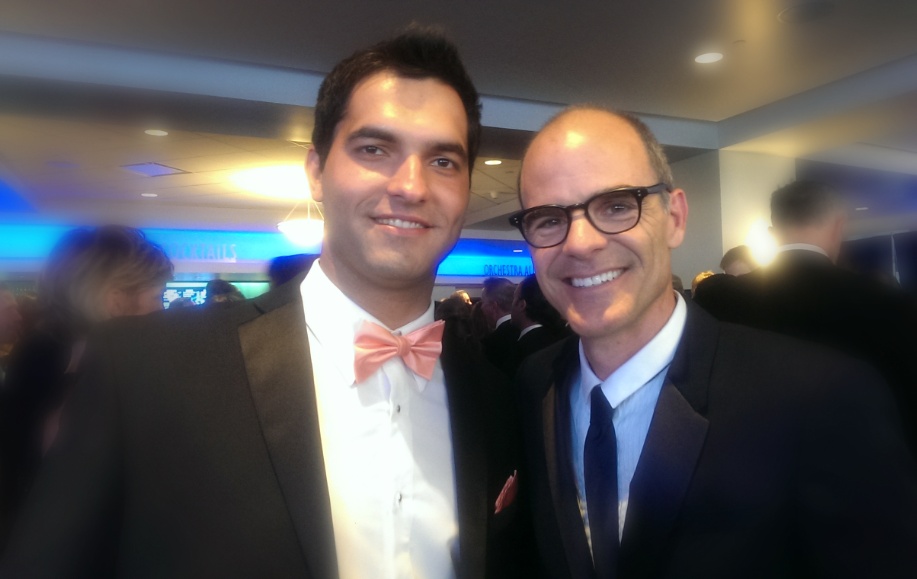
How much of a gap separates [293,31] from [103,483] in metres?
3.60

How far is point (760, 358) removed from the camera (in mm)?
1222

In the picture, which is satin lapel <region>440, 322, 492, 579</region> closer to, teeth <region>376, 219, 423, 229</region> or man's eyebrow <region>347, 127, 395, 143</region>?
teeth <region>376, 219, 423, 229</region>

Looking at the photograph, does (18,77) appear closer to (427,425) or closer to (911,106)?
(427,425)

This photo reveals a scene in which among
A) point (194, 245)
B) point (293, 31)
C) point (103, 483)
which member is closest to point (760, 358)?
point (103, 483)

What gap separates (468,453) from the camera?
1371mm

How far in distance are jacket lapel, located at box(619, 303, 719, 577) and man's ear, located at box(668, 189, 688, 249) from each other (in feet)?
1.03

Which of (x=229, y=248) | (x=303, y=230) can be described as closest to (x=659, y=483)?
(x=303, y=230)

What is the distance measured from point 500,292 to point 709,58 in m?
2.39

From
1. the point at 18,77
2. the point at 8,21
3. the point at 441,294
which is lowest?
the point at 441,294

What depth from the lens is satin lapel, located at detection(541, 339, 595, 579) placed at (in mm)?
1213

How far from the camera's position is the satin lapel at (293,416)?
3.65 feet

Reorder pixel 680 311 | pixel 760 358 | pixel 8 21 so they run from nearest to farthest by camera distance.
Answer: pixel 760 358
pixel 680 311
pixel 8 21

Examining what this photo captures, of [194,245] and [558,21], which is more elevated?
[558,21]

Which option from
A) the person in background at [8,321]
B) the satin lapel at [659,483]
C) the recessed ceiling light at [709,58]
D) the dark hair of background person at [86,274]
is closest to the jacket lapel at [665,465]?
the satin lapel at [659,483]
